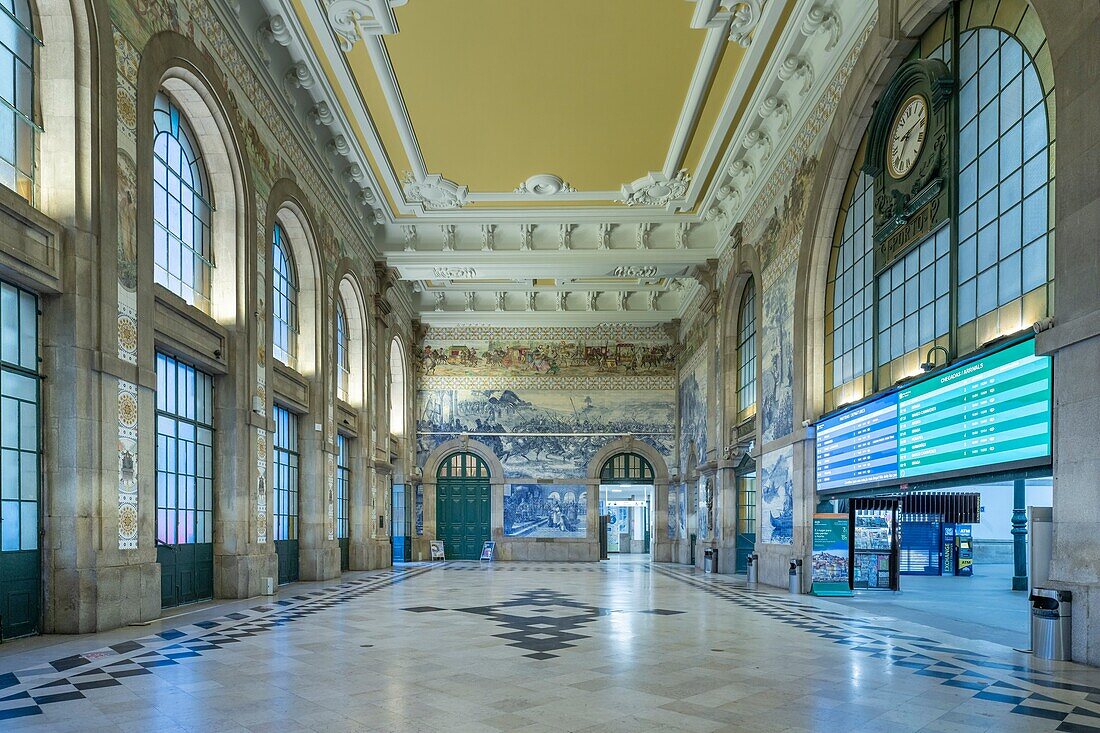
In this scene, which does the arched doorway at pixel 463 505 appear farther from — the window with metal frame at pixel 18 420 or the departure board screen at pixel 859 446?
the window with metal frame at pixel 18 420

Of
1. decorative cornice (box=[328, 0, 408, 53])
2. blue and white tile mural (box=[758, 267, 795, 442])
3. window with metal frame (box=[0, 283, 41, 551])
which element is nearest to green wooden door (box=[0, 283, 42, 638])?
window with metal frame (box=[0, 283, 41, 551])

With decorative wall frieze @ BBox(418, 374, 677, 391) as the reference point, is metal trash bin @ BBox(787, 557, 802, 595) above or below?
below

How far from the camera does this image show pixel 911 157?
12461mm

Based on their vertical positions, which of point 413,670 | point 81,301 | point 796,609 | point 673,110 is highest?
point 673,110

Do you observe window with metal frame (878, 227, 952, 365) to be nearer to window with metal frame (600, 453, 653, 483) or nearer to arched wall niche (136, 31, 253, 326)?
arched wall niche (136, 31, 253, 326)

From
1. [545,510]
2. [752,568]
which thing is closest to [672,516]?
[545,510]

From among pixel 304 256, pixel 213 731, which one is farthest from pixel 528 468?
pixel 213 731

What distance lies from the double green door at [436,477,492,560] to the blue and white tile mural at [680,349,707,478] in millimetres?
8431

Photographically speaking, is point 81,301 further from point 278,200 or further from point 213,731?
point 278,200

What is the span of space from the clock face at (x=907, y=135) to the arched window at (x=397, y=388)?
21189 millimetres

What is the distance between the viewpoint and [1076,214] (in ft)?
26.6

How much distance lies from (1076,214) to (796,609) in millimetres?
7567

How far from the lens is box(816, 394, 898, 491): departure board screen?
12.7 meters

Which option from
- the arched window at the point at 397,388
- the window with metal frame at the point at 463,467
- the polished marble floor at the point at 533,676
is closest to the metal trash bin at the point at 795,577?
the polished marble floor at the point at 533,676
